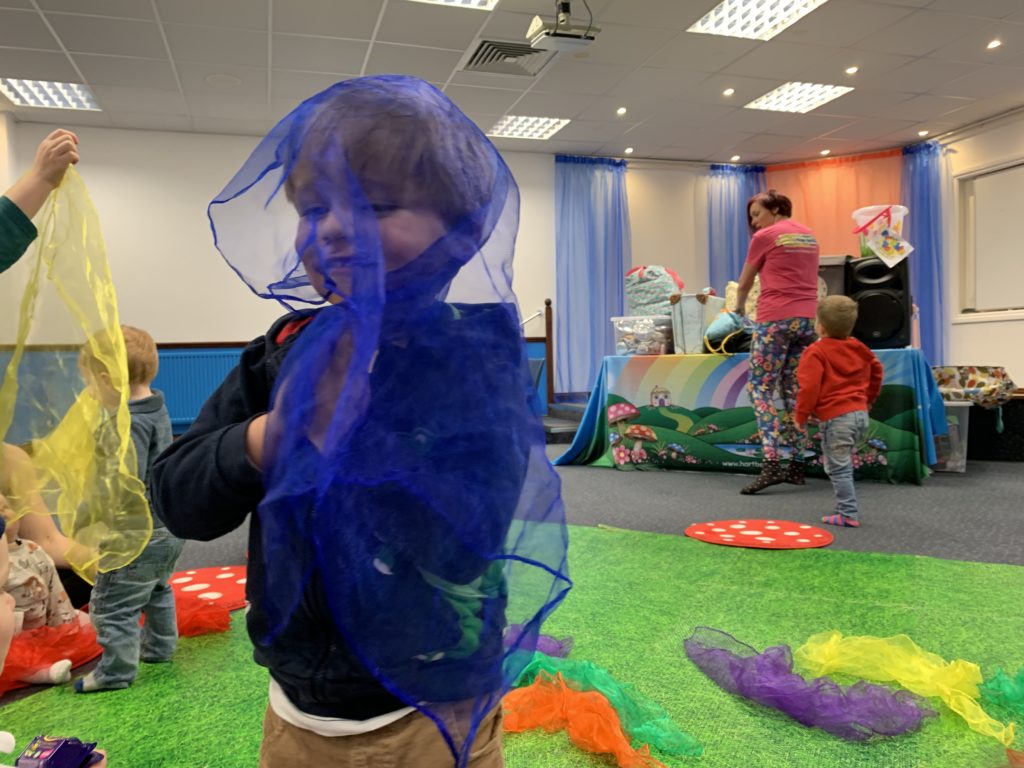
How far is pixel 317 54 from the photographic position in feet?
17.7

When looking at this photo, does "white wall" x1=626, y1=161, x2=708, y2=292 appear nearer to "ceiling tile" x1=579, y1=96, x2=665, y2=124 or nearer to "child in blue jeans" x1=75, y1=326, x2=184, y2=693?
"ceiling tile" x1=579, y1=96, x2=665, y2=124

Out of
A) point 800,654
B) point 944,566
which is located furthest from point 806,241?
point 800,654

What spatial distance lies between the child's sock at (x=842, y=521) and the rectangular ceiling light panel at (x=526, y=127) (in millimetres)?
5116

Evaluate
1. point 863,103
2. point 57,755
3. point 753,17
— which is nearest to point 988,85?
point 863,103

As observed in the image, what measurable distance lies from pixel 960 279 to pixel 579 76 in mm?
4744

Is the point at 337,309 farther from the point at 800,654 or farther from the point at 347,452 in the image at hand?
the point at 800,654

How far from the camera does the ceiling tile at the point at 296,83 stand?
18.9 feet

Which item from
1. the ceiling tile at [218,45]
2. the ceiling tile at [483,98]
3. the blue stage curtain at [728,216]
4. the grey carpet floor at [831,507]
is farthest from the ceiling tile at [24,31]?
the blue stage curtain at [728,216]

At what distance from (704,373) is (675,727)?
332 cm

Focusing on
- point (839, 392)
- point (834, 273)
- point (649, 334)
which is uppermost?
point (834, 273)

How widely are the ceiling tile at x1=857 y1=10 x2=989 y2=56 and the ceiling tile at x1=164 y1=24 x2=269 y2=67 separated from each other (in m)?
4.36

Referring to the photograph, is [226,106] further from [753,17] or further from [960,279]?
[960,279]

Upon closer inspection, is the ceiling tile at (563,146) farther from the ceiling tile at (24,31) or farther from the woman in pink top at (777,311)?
the woman in pink top at (777,311)

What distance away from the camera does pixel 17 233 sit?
1243 mm
